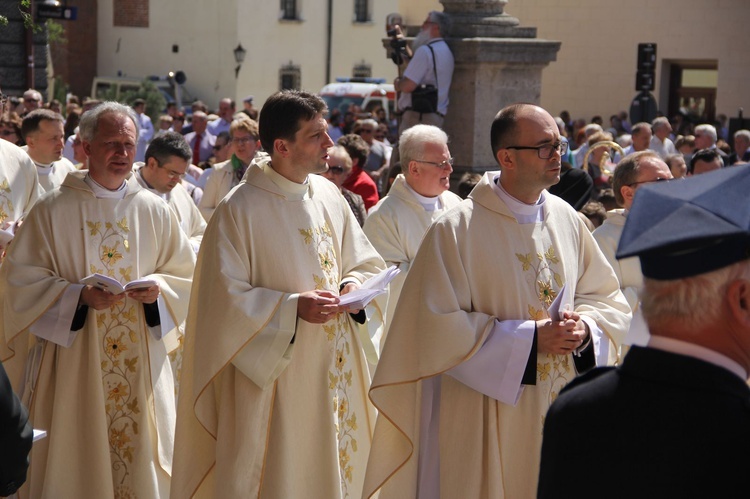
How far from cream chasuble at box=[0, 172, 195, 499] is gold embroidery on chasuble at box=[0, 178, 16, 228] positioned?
1317mm

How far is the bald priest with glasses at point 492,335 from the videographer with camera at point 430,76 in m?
5.34

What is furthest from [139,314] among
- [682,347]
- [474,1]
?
[474,1]

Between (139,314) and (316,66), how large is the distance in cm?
3976

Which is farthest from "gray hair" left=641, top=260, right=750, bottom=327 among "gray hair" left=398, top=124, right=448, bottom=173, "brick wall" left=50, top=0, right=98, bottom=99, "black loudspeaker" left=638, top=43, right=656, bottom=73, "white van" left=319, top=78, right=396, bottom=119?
"brick wall" left=50, top=0, right=98, bottom=99

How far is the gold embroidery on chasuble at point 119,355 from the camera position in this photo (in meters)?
6.19

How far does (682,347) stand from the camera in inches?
93.4

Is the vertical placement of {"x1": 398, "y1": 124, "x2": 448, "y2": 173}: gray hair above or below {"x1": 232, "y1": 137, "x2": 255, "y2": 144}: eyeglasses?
above

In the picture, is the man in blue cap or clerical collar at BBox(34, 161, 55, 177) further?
clerical collar at BBox(34, 161, 55, 177)

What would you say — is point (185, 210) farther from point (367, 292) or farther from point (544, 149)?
point (544, 149)

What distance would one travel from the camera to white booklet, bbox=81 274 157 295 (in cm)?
578

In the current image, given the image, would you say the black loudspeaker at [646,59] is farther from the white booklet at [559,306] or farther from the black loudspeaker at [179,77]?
the black loudspeaker at [179,77]

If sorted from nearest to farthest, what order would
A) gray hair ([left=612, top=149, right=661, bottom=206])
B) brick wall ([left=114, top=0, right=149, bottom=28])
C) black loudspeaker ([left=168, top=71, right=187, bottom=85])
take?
gray hair ([left=612, top=149, right=661, bottom=206]), black loudspeaker ([left=168, top=71, right=187, bottom=85]), brick wall ([left=114, top=0, right=149, bottom=28])

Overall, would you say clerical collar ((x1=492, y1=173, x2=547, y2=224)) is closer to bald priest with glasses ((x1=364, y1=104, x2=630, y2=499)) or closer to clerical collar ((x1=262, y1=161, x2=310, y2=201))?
bald priest with glasses ((x1=364, y1=104, x2=630, y2=499))

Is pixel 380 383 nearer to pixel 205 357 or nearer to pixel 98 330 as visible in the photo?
pixel 205 357
